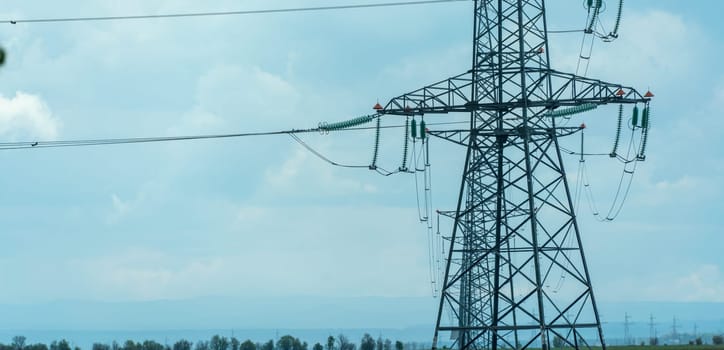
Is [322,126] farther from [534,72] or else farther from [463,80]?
[534,72]

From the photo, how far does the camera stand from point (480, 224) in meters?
67.8

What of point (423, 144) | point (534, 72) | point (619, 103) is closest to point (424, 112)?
point (423, 144)

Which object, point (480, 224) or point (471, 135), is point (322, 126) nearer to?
point (471, 135)

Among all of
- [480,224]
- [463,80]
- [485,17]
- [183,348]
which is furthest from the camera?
[183,348]

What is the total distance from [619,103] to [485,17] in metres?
7.62

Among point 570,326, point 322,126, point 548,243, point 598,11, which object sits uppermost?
point 598,11

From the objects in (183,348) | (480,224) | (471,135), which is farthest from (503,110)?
(183,348)

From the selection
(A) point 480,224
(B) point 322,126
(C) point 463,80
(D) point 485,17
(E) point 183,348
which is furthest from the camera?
(E) point 183,348

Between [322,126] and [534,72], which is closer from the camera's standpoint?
[322,126]

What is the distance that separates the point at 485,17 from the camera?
143 ft

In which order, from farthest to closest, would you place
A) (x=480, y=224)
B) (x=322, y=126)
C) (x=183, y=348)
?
(x=183, y=348) < (x=480, y=224) < (x=322, y=126)

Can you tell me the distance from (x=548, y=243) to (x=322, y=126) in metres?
9.31

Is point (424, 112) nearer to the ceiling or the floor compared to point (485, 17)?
nearer to the floor

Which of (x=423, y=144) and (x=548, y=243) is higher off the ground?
(x=423, y=144)
